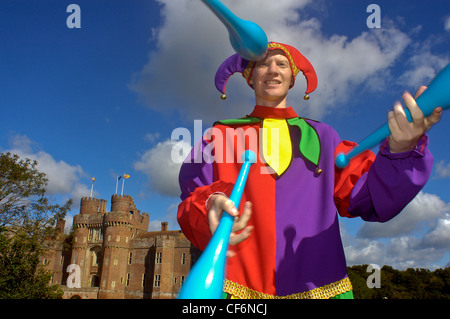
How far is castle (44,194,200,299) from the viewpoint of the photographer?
39812 mm

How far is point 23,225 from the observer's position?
66.8ft

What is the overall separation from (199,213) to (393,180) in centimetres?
98

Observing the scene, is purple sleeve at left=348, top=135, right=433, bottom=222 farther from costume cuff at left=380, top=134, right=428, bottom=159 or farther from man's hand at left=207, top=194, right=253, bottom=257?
man's hand at left=207, top=194, right=253, bottom=257

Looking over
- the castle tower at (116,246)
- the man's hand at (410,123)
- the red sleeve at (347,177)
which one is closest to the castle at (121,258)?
the castle tower at (116,246)

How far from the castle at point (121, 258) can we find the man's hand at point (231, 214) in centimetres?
3868

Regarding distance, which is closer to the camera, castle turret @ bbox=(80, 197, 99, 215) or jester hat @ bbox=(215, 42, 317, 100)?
jester hat @ bbox=(215, 42, 317, 100)

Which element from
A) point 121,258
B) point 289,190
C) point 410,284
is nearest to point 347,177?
point 289,190

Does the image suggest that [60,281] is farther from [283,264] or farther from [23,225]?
[283,264]

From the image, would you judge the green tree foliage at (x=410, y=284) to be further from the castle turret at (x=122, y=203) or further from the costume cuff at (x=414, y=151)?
the costume cuff at (x=414, y=151)

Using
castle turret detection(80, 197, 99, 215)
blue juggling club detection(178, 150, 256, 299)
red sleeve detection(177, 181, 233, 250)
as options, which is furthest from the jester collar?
castle turret detection(80, 197, 99, 215)

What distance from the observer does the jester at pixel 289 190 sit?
64.4 inches

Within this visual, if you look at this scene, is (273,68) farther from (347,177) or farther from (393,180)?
(393,180)

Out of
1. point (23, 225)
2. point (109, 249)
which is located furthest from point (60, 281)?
point (23, 225)

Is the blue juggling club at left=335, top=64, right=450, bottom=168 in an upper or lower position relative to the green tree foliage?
lower
